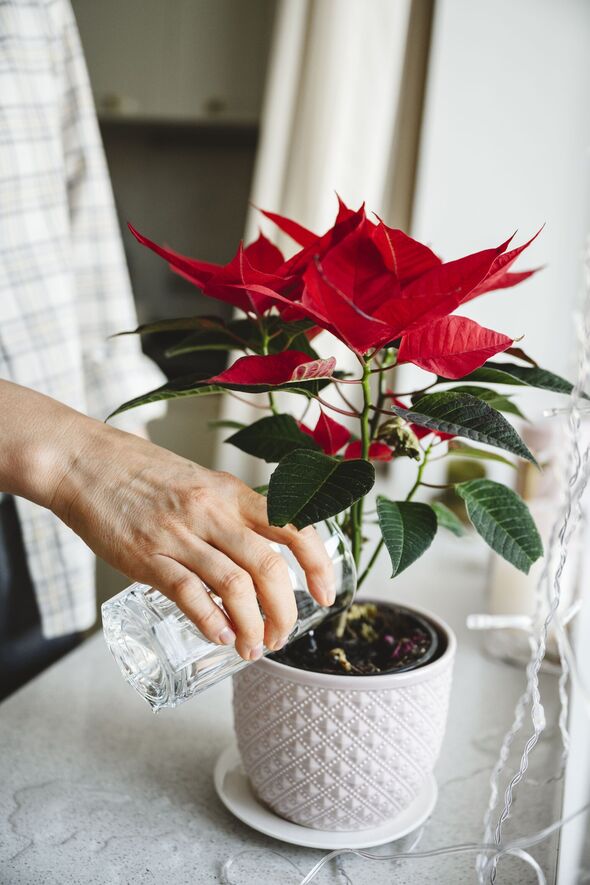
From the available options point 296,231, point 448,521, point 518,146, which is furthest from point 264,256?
point 518,146

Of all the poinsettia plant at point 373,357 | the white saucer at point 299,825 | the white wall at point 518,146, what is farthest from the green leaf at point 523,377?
the white wall at point 518,146

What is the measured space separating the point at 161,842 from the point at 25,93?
0.87m

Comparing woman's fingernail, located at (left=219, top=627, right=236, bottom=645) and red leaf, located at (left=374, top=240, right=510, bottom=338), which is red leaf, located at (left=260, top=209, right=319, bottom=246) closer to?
red leaf, located at (left=374, top=240, right=510, bottom=338)

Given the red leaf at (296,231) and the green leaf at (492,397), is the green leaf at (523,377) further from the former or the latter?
the red leaf at (296,231)

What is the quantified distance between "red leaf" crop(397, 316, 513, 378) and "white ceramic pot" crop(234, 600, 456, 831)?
22 centimetres

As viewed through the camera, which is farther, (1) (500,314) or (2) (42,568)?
(1) (500,314)

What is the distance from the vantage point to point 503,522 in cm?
50

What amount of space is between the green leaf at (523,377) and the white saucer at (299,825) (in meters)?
0.35

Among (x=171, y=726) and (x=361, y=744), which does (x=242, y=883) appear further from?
(x=171, y=726)

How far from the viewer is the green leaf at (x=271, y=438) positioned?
557 mm

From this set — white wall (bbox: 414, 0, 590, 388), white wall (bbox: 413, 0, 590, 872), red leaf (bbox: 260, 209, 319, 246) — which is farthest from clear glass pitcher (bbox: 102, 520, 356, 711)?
white wall (bbox: 414, 0, 590, 388)

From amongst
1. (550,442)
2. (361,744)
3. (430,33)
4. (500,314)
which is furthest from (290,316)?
(430,33)

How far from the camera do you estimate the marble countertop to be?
558 millimetres

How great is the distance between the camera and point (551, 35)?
1426 mm
